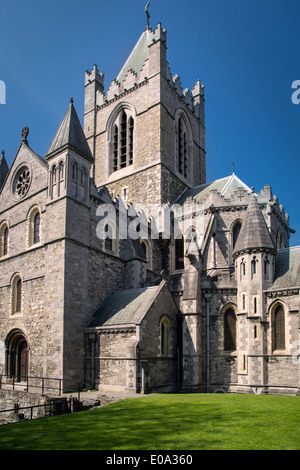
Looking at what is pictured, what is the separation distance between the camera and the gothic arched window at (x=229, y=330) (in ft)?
73.2

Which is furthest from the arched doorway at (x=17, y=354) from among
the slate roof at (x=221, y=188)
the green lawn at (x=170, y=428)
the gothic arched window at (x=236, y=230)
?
the slate roof at (x=221, y=188)

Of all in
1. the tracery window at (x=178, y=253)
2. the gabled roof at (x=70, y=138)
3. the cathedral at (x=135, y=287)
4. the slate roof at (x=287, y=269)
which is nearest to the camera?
the cathedral at (x=135, y=287)

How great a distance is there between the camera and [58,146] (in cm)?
2348

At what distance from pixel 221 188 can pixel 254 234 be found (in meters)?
9.32

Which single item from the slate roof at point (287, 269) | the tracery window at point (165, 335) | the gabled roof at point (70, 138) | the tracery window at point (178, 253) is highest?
the gabled roof at point (70, 138)

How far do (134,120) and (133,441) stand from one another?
30327 mm

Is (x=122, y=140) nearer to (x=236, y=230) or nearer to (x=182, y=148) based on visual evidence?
(x=182, y=148)

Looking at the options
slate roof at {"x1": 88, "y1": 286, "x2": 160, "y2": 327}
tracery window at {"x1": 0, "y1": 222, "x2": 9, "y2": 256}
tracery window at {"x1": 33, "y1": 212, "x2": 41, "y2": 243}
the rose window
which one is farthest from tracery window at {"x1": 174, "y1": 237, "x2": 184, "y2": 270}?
tracery window at {"x1": 0, "y1": 222, "x2": 9, "y2": 256}

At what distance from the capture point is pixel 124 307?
72.4ft

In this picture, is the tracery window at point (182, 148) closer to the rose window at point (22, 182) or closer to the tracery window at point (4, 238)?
the rose window at point (22, 182)

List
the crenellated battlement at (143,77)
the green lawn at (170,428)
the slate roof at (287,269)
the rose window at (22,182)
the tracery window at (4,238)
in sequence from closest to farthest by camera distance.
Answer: the green lawn at (170,428) → the slate roof at (287,269) → the rose window at (22,182) → the tracery window at (4,238) → the crenellated battlement at (143,77)

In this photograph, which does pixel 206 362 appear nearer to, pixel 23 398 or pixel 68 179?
pixel 23 398

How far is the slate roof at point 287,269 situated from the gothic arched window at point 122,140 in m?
16.5

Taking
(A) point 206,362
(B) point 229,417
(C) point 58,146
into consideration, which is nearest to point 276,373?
(A) point 206,362
